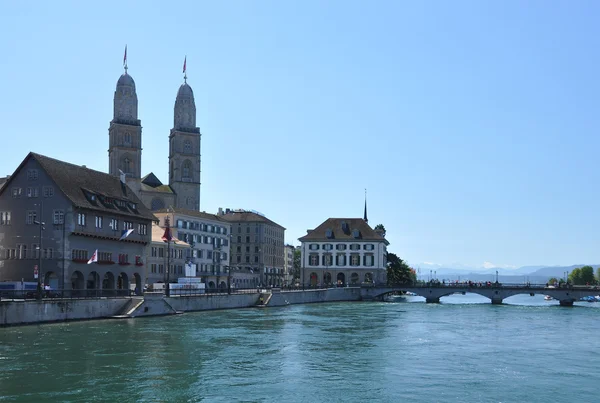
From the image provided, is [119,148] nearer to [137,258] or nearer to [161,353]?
[137,258]

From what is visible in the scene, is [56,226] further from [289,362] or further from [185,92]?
[185,92]

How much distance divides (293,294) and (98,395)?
73751 millimetres

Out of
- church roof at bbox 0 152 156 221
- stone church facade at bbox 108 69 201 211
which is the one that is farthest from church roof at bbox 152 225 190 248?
stone church facade at bbox 108 69 201 211

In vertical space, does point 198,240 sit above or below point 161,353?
above

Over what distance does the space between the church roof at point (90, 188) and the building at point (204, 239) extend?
3014 centimetres

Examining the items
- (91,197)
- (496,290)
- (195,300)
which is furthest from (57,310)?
(496,290)

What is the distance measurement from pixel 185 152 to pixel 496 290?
238 feet

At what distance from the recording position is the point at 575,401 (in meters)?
32.0

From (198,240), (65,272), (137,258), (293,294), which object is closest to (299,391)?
(65,272)

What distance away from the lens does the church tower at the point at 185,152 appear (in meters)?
157

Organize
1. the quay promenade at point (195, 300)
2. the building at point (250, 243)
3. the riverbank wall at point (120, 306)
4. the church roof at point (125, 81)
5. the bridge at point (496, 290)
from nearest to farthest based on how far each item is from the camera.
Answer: the riverbank wall at point (120, 306), the quay promenade at point (195, 300), the bridge at point (496, 290), the church roof at point (125, 81), the building at point (250, 243)

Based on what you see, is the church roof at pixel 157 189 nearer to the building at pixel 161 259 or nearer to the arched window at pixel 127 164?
the arched window at pixel 127 164

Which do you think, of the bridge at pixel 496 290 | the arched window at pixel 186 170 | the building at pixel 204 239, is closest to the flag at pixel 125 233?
the building at pixel 204 239

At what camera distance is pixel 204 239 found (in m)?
125
